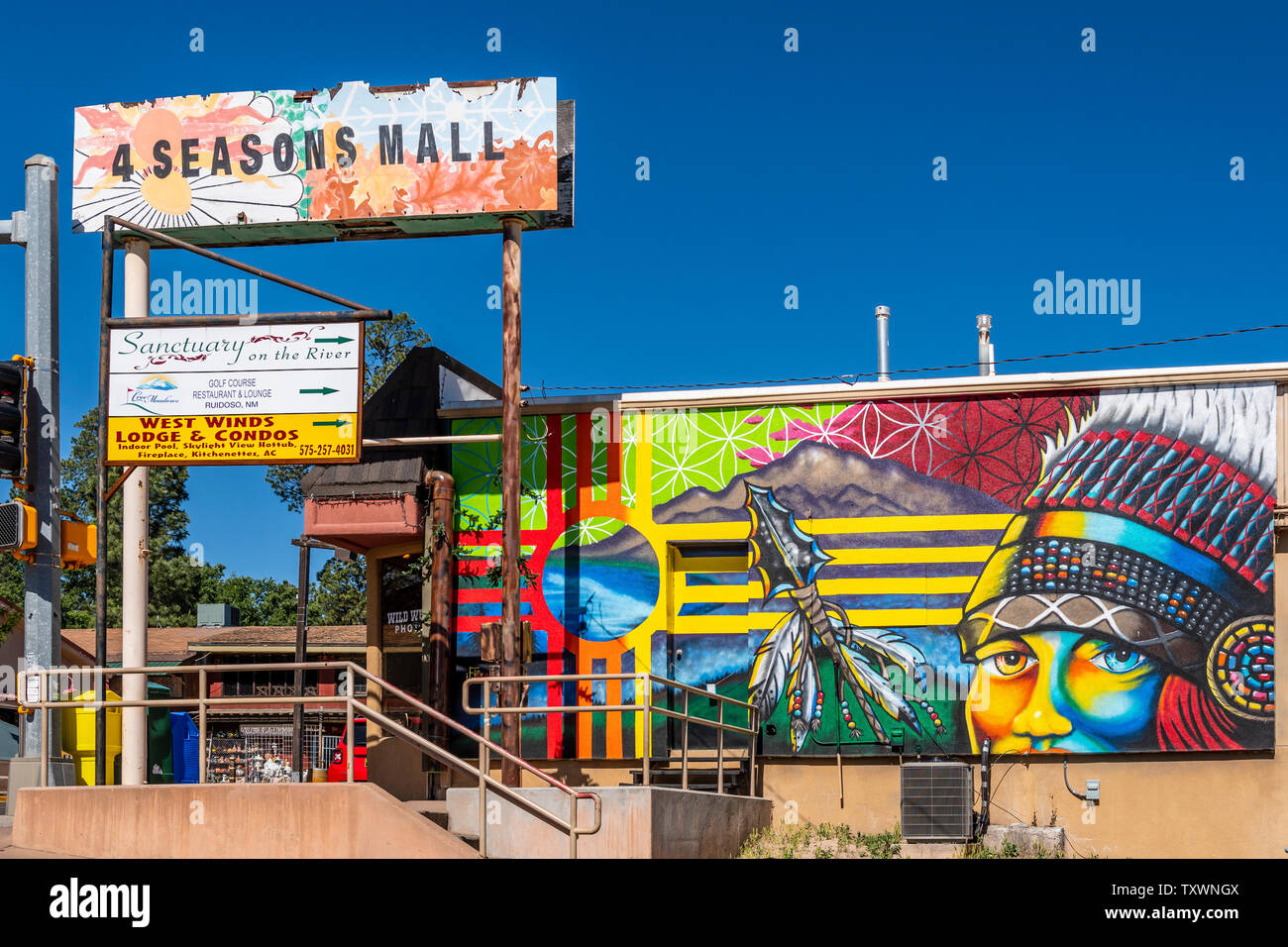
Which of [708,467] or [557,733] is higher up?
[708,467]

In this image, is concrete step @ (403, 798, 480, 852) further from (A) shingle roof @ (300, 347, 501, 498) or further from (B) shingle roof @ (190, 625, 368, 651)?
(B) shingle roof @ (190, 625, 368, 651)

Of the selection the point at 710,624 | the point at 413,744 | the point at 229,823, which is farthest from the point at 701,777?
the point at 229,823

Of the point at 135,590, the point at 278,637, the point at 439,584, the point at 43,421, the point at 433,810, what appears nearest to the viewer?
the point at 433,810

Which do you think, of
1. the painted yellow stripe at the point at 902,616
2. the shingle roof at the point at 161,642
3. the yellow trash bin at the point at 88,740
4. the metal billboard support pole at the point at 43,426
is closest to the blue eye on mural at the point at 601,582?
the painted yellow stripe at the point at 902,616

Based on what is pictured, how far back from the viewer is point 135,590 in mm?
18625

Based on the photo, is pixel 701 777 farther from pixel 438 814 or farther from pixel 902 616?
pixel 438 814

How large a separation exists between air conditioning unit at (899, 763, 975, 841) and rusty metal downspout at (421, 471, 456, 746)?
228 inches

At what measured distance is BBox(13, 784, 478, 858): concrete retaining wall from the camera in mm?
13266

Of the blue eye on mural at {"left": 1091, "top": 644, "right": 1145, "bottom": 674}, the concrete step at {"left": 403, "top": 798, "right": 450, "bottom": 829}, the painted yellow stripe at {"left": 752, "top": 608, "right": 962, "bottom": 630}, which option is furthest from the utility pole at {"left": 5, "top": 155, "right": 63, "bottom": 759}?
the blue eye on mural at {"left": 1091, "top": 644, "right": 1145, "bottom": 674}

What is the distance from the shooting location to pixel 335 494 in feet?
62.4

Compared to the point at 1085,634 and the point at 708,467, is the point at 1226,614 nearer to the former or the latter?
the point at 1085,634

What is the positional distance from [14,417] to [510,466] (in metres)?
5.54
